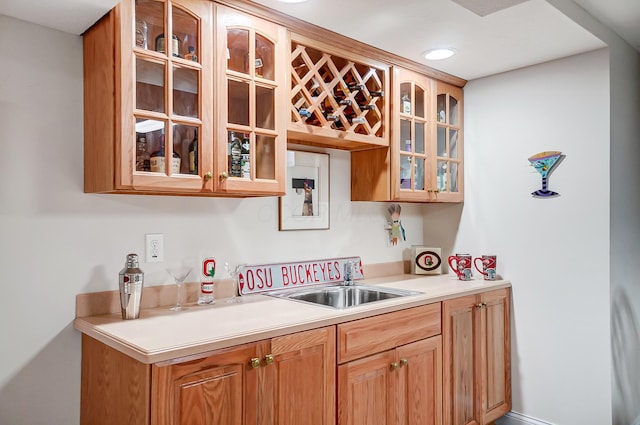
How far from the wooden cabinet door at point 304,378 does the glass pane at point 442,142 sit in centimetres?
156

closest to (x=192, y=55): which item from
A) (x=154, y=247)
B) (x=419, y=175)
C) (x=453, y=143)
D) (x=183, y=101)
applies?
(x=183, y=101)

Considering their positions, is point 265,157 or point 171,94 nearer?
point 171,94

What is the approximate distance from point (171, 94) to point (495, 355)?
2266 mm

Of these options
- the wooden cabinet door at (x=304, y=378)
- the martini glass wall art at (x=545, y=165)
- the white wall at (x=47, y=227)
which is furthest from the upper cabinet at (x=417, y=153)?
the white wall at (x=47, y=227)

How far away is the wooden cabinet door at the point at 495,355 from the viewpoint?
2.65 meters

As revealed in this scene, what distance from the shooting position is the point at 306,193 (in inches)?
102

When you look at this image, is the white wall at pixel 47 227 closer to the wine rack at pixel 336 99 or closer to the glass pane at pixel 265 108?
the glass pane at pixel 265 108

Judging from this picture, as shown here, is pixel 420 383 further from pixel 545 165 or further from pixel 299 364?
pixel 545 165

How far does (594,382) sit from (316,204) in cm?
179

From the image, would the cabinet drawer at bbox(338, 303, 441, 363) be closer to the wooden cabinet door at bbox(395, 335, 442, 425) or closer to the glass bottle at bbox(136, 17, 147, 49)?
the wooden cabinet door at bbox(395, 335, 442, 425)

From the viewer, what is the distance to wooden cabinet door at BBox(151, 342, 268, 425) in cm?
139

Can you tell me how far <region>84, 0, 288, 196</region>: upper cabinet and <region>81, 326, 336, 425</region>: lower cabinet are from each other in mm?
634

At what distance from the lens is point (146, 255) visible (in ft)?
6.50

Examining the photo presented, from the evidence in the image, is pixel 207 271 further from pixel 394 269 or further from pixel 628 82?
pixel 628 82
